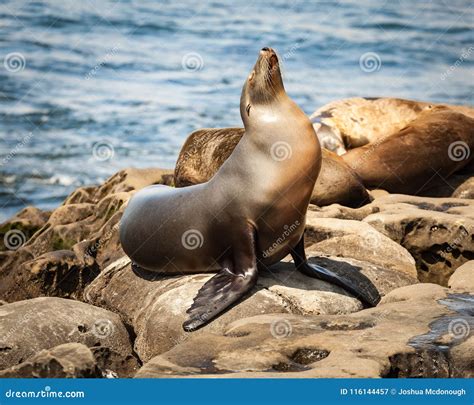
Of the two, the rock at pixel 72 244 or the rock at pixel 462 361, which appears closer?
the rock at pixel 462 361

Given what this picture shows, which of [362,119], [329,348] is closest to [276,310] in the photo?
[329,348]

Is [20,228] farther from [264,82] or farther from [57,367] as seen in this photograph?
[57,367]

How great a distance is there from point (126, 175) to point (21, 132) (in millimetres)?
10051

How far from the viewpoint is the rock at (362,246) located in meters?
7.45

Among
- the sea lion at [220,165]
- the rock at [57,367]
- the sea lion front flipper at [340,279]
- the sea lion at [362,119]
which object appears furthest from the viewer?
the sea lion at [362,119]

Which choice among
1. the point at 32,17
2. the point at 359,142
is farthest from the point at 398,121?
the point at 32,17

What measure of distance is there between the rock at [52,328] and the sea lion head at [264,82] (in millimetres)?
1751

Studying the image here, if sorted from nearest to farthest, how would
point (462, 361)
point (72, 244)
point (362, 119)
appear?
1. point (462, 361)
2. point (72, 244)
3. point (362, 119)

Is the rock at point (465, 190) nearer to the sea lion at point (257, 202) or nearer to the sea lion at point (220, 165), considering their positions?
the sea lion at point (220, 165)

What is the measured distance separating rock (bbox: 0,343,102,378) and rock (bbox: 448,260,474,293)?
9.48 feet

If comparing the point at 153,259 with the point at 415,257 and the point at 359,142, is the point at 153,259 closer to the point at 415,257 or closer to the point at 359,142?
the point at 415,257

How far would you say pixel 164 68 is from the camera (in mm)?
24859

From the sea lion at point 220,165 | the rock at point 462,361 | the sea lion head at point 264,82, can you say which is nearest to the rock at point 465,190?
the sea lion at point 220,165

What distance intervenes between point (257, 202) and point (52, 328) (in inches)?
63.1
